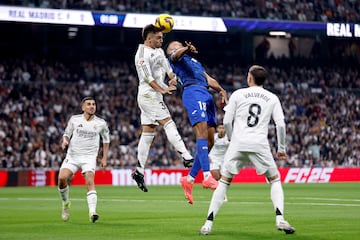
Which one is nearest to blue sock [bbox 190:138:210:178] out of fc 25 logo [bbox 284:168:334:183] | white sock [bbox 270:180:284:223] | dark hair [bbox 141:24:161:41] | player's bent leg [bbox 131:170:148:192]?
player's bent leg [bbox 131:170:148:192]

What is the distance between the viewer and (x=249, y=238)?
11.7 meters

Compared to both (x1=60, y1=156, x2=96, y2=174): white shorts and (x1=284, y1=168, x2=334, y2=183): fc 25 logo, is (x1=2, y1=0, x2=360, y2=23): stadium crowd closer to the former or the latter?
(x1=284, y1=168, x2=334, y2=183): fc 25 logo

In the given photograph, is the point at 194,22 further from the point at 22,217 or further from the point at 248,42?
the point at 22,217

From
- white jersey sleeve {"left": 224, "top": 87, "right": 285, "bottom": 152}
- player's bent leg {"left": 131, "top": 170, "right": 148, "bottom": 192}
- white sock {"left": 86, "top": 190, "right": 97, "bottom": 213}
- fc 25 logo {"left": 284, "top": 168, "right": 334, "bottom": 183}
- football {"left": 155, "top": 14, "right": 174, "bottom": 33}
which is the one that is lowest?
fc 25 logo {"left": 284, "top": 168, "right": 334, "bottom": 183}

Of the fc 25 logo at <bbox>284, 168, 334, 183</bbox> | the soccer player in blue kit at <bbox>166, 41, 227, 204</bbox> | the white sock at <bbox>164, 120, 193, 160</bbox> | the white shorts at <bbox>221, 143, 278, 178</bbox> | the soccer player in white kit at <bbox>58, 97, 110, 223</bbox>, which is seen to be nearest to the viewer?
the white shorts at <bbox>221, 143, 278, 178</bbox>

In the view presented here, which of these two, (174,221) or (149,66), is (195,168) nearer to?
(174,221)

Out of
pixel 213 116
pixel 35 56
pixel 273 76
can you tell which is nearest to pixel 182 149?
pixel 213 116

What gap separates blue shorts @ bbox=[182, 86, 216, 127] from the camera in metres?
15.6

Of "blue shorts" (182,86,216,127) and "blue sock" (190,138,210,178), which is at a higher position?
"blue shorts" (182,86,216,127)

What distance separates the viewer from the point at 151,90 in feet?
52.4

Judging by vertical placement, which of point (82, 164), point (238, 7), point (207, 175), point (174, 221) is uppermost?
point (238, 7)

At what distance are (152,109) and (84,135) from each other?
59.9 inches

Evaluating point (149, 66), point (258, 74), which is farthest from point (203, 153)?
point (258, 74)

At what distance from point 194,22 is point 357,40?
13992mm
